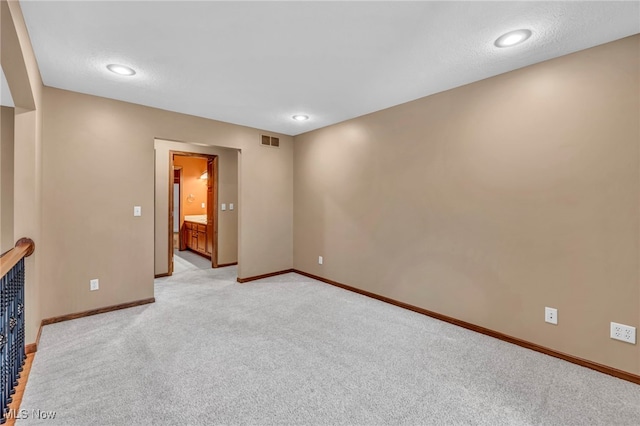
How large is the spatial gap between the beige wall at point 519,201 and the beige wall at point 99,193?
2.75m

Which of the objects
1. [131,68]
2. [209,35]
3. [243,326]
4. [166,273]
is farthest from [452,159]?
[166,273]

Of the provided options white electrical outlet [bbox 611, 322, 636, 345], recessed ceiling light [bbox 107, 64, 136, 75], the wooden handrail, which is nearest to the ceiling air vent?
recessed ceiling light [bbox 107, 64, 136, 75]

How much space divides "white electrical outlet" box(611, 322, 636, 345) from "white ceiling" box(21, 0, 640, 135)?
Answer: 208 centimetres

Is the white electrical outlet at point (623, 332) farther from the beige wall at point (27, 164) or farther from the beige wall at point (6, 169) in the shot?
the beige wall at point (6, 169)

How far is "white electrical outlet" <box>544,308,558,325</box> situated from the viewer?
2.41 m

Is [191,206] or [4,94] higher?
[4,94]

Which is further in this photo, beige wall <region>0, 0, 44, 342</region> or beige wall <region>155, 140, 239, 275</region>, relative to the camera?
beige wall <region>155, 140, 239, 275</region>

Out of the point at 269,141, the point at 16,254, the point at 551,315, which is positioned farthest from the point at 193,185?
the point at 551,315

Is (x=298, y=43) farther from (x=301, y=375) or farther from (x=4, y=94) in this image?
(x=4, y=94)

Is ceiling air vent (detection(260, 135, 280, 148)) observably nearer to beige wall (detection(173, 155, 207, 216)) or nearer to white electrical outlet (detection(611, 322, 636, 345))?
beige wall (detection(173, 155, 207, 216))

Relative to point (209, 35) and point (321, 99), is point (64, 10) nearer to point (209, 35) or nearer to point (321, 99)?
point (209, 35)

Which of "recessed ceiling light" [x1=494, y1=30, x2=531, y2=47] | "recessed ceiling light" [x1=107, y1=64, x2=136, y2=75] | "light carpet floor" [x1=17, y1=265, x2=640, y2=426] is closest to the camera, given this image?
"light carpet floor" [x1=17, y1=265, x2=640, y2=426]

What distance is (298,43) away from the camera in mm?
2176
